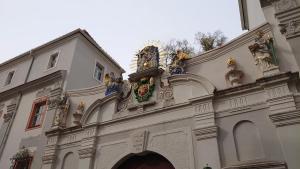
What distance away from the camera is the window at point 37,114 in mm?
14812

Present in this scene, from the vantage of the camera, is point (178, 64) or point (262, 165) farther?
point (178, 64)

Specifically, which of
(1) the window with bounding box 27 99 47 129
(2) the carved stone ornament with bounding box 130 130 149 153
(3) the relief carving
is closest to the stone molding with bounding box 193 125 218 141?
(2) the carved stone ornament with bounding box 130 130 149 153

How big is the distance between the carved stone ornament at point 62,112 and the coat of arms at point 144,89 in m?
4.10

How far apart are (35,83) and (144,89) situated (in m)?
8.03

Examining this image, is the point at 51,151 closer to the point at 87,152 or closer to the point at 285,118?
the point at 87,152

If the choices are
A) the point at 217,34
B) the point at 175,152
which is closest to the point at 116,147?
the point at 175,152

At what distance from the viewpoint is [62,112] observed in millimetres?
13719

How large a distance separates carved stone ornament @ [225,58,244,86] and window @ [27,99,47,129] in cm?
1003

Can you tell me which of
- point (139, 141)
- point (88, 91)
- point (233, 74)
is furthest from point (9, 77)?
point (233, 74)

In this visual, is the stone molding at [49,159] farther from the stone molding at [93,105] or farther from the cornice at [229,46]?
the cornice at [229,46]

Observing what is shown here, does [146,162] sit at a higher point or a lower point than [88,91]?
lower

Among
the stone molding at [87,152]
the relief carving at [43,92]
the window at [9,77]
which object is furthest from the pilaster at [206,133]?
the window at [9,77]

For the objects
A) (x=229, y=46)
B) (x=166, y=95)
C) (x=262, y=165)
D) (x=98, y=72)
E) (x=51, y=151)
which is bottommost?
(x=262, y=165)

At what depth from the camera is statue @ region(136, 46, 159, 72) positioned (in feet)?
40.3
